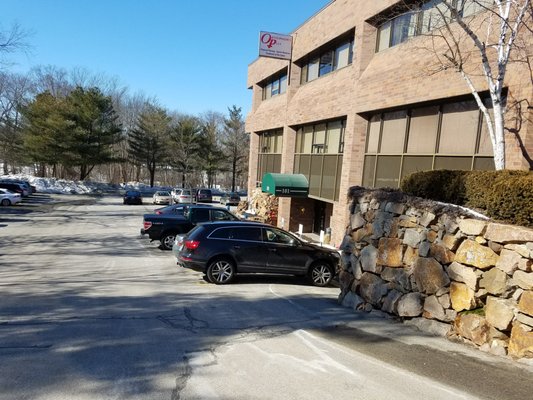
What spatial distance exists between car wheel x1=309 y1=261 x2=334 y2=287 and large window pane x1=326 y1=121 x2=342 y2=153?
730 centimetres

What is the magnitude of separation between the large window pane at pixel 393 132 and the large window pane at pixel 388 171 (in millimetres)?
282

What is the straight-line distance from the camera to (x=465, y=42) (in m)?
11.0

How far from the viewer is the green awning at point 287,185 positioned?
1959 centimetres

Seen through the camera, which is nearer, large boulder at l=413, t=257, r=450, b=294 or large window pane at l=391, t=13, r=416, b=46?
large boulder at l=413, t=257, r=450, b=294

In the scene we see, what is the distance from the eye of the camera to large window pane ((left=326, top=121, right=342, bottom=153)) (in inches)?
693

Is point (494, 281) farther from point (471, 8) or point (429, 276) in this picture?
point (471, 8)

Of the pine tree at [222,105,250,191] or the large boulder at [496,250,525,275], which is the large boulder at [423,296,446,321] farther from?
the pine tree at [222,105,250,191]

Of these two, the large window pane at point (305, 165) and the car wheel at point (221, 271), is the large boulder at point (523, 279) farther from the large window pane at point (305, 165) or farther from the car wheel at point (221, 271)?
the large window pane at point (305, 165)

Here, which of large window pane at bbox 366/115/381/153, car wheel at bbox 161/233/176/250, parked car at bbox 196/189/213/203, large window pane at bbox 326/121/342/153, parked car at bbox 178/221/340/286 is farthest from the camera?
parked car at bbox 196/189/213/203

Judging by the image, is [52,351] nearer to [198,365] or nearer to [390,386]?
[198,365]

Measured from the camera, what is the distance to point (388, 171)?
1402 cm

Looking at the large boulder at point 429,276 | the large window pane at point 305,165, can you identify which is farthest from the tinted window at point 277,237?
the large window pane at point 305,165

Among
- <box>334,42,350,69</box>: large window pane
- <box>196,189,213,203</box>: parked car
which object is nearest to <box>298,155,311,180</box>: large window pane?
<box>334,42,350,69</box>: large window pane

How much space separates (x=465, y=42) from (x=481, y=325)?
27.0ft
